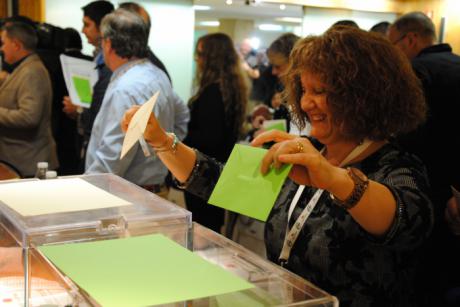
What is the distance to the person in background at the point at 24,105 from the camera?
3.92 m

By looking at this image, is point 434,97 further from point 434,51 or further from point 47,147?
point 47,147

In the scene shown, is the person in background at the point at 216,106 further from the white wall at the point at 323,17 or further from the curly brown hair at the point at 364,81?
the white wall at the point at 323,17

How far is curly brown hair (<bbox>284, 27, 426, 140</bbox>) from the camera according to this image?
141cm

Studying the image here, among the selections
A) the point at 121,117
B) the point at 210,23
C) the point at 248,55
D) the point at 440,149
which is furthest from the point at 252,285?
the point at 248,55

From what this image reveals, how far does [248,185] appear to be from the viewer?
44.6 inches

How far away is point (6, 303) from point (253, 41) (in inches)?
212

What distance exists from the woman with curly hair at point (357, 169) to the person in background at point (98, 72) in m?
1.65

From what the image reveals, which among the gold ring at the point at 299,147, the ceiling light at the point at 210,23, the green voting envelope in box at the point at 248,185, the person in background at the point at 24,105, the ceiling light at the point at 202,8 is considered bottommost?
the person in background at the point at 24,105

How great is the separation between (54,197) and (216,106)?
2575 millimetres

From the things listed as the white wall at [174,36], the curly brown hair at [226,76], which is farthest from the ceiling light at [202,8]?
the curly brown hair at [226,76]

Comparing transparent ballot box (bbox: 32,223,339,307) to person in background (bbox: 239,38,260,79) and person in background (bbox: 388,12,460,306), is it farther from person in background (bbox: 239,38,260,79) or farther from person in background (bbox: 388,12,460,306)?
person in background (bbox: 239,38,260,79)

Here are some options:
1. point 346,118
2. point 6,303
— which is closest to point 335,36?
point 346,118

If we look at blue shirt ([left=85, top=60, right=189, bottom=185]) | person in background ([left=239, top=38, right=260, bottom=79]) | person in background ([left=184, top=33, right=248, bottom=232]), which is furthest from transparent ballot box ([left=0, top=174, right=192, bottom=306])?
person in background ([left=239, top=38, right=260, bottom=79])

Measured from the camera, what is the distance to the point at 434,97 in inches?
104
